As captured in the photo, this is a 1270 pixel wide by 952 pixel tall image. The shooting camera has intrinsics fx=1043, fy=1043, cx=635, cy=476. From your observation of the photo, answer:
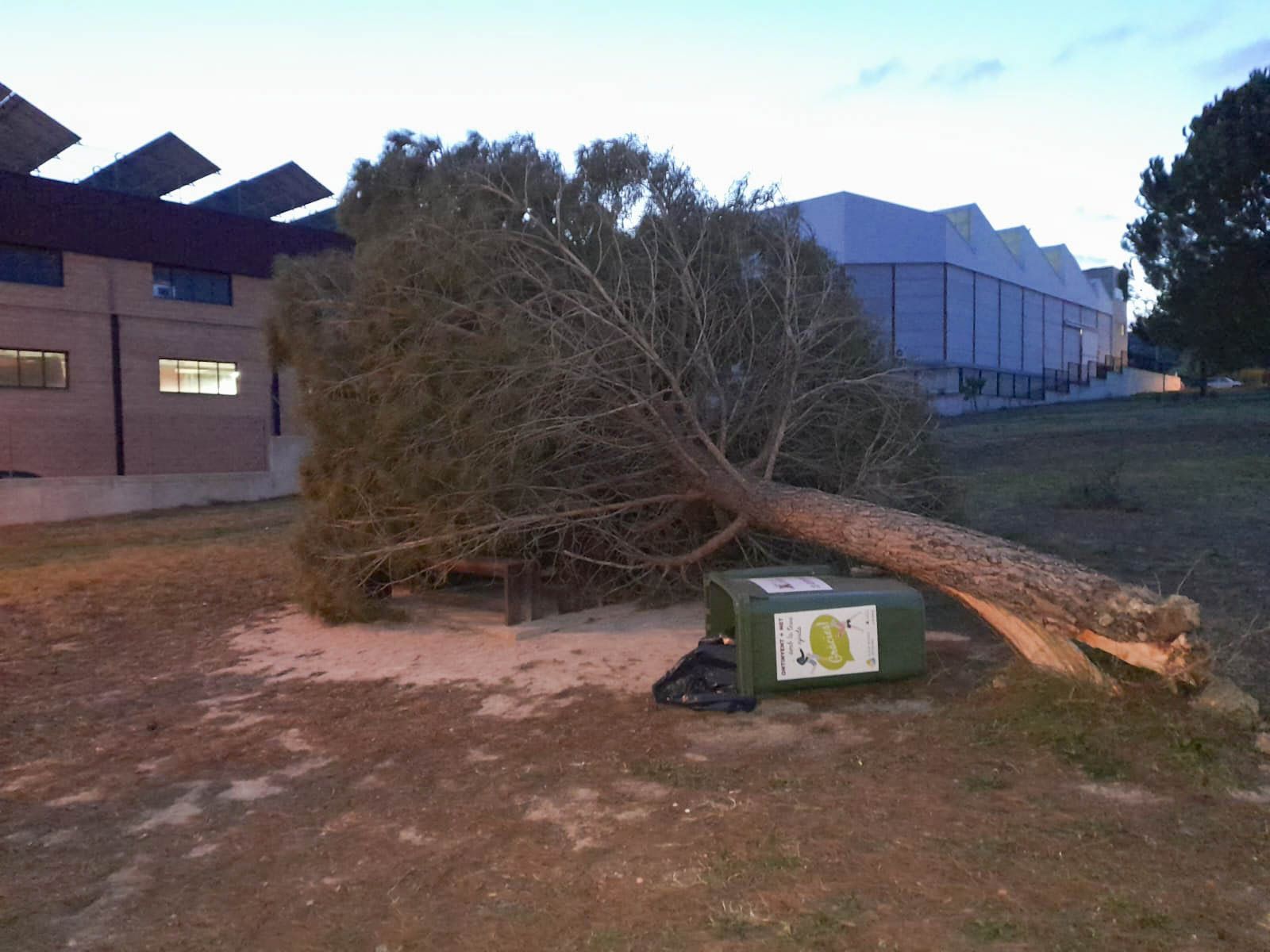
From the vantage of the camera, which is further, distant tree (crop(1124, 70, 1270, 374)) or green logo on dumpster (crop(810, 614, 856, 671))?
distant tree (crop(1124, 70, 1270, 374))

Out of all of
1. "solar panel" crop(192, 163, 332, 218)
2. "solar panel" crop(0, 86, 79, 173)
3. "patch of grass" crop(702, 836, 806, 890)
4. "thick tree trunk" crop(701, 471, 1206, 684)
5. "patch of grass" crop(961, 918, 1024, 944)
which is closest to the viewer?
"patch of grass" crop(961, 918, 1024, 944)

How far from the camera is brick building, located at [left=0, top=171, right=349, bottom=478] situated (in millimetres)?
21906

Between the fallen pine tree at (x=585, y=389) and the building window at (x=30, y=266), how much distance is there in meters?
16.7

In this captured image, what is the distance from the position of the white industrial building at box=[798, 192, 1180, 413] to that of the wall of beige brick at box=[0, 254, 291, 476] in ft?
52.1

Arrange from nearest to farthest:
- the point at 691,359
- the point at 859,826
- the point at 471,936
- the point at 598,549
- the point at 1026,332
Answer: the point at 471,936
the point at 859,826
the point at 691,359
the point at 598,549
the point at 1026,332

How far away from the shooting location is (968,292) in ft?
132

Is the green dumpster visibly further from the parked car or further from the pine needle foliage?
→ the parked car

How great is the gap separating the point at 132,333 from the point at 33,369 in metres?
2.30

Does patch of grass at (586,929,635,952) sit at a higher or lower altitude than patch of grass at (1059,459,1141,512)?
lower

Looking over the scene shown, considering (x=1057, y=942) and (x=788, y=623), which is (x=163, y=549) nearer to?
(x=788, y=623)

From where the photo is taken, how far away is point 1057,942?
9.05ft

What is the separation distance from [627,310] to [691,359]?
623mm

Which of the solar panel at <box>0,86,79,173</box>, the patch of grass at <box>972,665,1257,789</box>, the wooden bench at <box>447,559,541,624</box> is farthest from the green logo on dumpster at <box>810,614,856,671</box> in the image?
the solar panel at <box>0,86,79,173</box>

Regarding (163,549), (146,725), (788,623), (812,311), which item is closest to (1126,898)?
(788,623)
